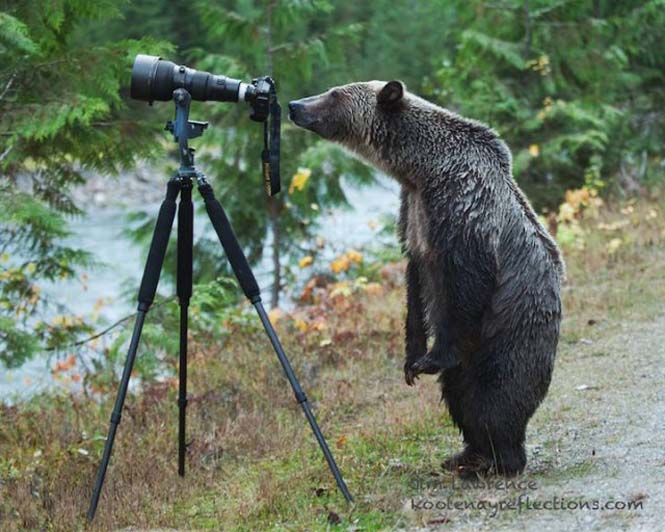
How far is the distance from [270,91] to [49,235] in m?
3.33

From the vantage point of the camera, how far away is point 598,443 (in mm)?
5840

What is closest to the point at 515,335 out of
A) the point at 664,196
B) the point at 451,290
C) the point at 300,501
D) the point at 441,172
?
the point at 451,290

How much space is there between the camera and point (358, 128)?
5715 millimetres

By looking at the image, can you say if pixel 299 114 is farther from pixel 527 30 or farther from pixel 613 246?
pixel 527 30

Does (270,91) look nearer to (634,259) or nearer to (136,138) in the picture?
Answer: (136,138)

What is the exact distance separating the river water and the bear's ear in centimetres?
500

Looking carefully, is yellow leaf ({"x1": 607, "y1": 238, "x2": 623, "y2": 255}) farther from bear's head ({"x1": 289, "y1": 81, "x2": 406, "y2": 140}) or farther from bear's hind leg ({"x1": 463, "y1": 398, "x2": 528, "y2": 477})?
bear's hind leg ({"x1": 463, "y1": 398, "x2": 528, "y2": 477})

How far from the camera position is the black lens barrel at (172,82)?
5152mm

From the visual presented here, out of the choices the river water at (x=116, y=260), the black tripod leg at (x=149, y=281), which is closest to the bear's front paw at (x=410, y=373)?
the black tripod leg at (x=149, y=281)

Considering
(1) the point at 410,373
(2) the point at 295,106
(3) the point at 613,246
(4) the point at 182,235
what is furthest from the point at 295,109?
(3) the point at 613,246

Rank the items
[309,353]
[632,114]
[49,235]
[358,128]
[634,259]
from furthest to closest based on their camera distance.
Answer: [632,114], [634,259], [309,353], [49,235], [358,128]

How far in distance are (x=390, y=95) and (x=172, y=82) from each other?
119 centimetres

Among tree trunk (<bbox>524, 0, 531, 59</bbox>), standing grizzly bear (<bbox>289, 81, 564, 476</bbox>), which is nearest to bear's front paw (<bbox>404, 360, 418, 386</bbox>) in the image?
standing grizzly bear (<bbox>289, 81, 564, 476</bbox>)

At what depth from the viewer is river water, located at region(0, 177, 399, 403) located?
12.1 metres
